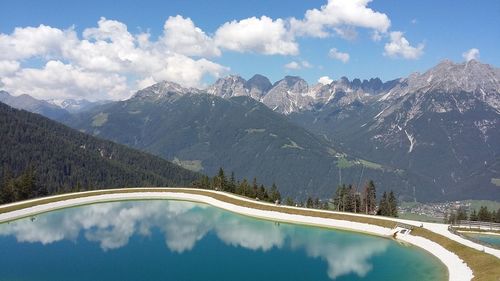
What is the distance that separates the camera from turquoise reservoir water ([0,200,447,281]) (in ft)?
196

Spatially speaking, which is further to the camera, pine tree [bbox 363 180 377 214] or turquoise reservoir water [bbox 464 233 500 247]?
pine tree [bbox 363 180 377 214]

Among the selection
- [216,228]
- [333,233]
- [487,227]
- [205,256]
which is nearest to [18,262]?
[205,256]

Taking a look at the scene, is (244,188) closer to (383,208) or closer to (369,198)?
(369,198)

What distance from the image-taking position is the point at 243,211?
10788 centimetres

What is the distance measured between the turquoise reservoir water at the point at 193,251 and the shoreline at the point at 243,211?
2.70 metres

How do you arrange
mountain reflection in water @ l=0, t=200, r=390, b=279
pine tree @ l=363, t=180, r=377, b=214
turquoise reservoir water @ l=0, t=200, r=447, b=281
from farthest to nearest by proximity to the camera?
pine tree @ l=363, t=180, r=377, b=214 → mountain reflection in water @ l=0, t=200, r=390, b=279 → turquoise reservoir water @ l=0, t=200, r=447, b=281

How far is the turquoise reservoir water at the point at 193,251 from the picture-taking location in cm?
5975

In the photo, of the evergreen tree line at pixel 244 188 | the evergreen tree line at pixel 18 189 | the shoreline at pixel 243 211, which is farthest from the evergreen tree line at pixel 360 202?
the evergreen tree line at pixel 18 189

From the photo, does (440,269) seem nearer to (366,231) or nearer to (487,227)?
(366,231)

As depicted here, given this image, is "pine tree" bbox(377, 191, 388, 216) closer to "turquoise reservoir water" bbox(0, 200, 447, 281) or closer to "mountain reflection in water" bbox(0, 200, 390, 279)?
"turquoise reservoir water" bbox(0, 200, 447, 281)

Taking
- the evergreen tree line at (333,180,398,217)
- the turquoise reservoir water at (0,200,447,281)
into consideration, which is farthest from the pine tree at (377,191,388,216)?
the turquoise reservoir water at (0,200,447,281)

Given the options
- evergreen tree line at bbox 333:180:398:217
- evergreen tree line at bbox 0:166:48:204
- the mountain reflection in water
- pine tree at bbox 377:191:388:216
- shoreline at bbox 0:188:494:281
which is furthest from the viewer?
pine tree at bbox 377:191:388:216

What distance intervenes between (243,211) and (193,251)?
36987 millimetres

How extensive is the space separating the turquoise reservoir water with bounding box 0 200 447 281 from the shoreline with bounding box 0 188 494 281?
2702 mm
